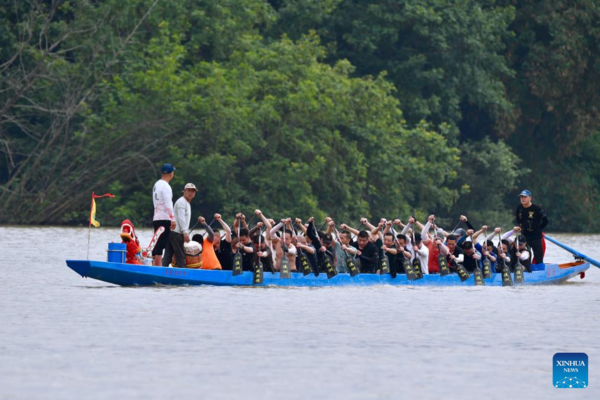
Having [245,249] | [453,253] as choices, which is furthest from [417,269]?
[245,249]

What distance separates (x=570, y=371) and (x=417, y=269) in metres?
10.4

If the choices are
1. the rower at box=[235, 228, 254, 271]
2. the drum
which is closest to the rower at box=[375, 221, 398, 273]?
the rower at box=[235, 228, 254, 271]

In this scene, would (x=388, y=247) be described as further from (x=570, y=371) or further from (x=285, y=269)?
(x=570, y=371)

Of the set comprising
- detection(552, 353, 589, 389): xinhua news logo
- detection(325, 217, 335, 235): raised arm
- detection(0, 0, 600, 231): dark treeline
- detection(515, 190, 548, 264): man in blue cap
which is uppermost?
detection(0, 0, 600, 231): dark treeline

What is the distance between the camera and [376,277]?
22.8 m

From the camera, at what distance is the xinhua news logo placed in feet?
40.6

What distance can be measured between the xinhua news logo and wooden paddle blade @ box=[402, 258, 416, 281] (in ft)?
29.1

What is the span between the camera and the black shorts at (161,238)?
2086 cm

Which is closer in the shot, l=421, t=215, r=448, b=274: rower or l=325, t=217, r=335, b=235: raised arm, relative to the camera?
l=325, t=217, r=335, b=235: raised arm

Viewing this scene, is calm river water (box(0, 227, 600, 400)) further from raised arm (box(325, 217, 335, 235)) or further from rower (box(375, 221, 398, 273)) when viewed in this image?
raised arm (box(325, 217, 335, 235))

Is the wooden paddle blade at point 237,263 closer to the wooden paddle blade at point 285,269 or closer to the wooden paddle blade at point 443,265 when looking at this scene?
the wooden paddle blade at point 285,269

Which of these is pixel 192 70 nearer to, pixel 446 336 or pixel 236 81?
pixel 236 81

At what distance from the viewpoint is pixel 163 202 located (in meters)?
20.7

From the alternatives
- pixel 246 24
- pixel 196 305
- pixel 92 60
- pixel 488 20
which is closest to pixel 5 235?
pixel 92 60
